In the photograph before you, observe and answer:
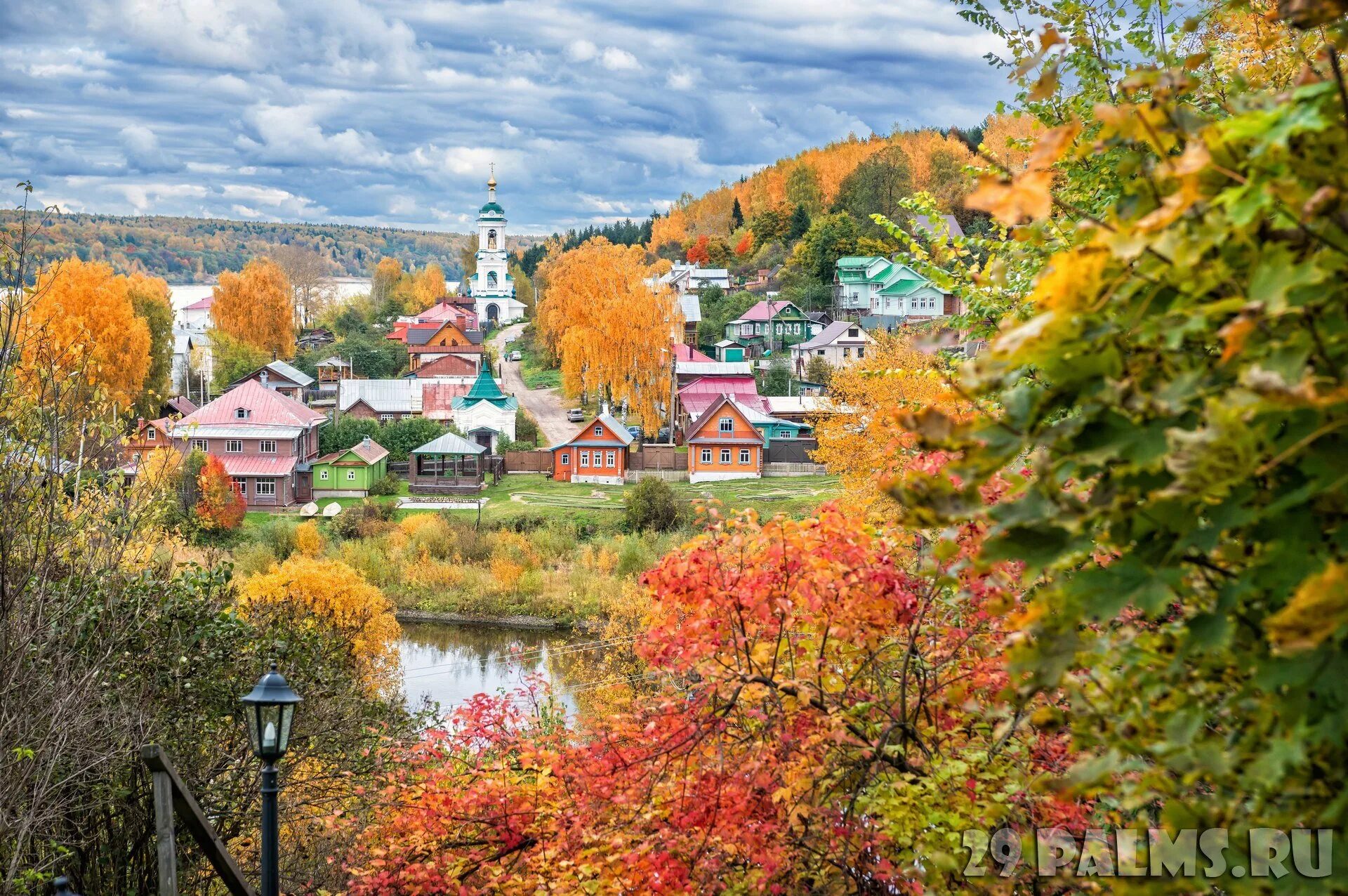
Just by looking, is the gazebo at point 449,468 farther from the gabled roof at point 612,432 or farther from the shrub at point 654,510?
the shrub at point 654,510

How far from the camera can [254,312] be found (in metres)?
56.9

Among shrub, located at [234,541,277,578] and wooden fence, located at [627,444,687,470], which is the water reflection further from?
wooden fence, located at [627,444,687,470]

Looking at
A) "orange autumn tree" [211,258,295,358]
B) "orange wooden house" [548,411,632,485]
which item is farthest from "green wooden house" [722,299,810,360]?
"orange autumn tree" [211,258,295,358]

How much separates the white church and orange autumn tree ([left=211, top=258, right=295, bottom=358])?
86.1ft

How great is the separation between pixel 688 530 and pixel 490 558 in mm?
5555

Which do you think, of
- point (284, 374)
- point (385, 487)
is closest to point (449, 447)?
point (385, 487)

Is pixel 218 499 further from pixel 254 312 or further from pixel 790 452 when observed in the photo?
pixel 254 312

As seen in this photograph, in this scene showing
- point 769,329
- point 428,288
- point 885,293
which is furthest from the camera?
point 428,288

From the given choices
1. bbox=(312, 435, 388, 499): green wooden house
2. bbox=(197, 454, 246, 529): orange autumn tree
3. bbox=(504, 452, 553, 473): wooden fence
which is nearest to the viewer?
bbox=(197, 454, 246, 529): orange autumn tree

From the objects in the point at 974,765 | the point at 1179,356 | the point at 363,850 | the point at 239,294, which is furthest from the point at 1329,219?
the point at 239,294

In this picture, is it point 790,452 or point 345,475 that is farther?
point 790,452

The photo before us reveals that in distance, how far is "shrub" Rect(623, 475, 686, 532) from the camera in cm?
3150

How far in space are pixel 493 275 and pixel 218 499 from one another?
5434cm

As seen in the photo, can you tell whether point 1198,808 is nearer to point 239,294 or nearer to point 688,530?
point 688,530
